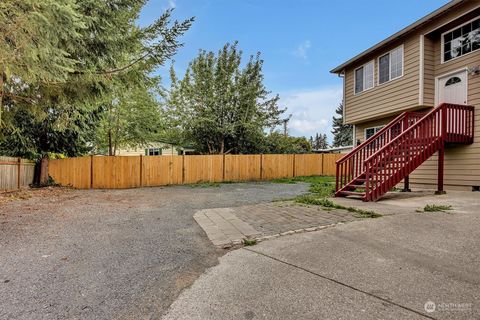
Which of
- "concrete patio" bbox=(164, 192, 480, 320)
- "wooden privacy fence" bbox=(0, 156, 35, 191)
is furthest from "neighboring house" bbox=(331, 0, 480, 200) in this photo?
"wooden privacy fence" bbox=(0, 156, 35, 191)

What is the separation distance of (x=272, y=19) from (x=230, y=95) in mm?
5902

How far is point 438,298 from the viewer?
2191mm

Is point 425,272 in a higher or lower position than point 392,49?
lower

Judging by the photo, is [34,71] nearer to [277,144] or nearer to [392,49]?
[392,49]

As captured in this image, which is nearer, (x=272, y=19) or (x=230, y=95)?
(x=272, y=19)

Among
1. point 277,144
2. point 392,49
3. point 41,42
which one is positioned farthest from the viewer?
point 277,144

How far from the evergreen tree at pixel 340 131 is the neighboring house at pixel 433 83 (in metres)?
28.4

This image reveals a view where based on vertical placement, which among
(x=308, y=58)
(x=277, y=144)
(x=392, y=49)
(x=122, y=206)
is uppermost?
(x=308, y=58)

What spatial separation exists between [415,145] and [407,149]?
36cm

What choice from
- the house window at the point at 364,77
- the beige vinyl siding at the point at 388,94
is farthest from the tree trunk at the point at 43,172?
the house window at the point at 364,77

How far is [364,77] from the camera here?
1146cm

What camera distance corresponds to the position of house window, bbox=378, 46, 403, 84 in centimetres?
973

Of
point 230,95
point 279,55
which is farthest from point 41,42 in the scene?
point 279,55

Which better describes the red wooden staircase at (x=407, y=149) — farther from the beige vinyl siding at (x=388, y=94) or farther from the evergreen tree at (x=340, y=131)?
the evergreen tree at (x=340, y=131)
